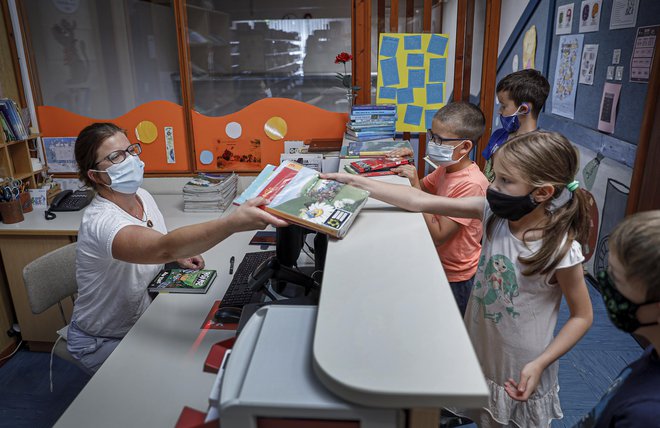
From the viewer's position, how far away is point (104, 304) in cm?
173

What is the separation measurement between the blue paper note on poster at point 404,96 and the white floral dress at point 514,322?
1.66 metres

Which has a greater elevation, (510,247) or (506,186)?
(506,186)

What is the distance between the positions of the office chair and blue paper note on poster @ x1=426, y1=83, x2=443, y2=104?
216cm

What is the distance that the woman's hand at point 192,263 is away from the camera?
2.02 meters

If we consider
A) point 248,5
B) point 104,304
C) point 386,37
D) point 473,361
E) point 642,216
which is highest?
point 248,5

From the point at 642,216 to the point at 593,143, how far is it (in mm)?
2701

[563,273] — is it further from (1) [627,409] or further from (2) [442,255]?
(2) [442,255]

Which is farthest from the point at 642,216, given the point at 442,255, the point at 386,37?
the point at 386,37

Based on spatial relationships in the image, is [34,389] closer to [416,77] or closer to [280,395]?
[280,395]

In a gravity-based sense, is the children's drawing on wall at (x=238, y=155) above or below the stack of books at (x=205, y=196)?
above

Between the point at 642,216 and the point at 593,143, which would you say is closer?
the point at 642,216

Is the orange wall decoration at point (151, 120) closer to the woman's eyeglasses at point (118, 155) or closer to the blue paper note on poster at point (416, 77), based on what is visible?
the woman's eyeglasses at point (118, 155)

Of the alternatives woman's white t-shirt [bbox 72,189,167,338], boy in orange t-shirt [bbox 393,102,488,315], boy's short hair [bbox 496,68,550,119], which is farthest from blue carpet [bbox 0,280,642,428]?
boy's short hair [bbox 496,68,550,119]

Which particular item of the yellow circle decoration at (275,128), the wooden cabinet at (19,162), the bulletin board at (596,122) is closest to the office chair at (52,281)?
the wooden cabinet at (19,162)
